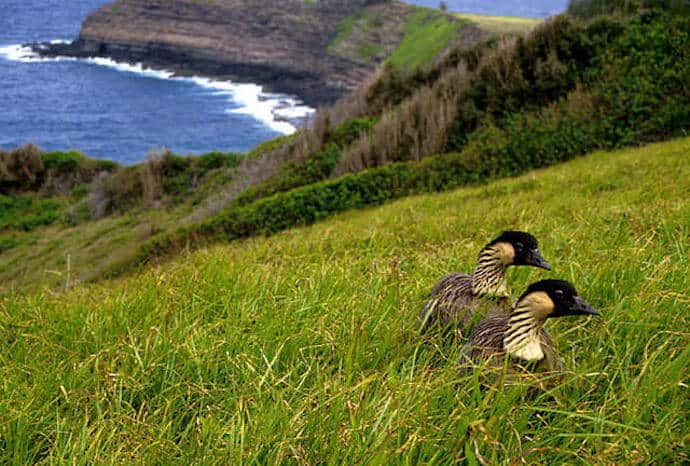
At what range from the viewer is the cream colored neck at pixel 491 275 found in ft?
13.6

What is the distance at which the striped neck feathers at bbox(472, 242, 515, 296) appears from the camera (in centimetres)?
413

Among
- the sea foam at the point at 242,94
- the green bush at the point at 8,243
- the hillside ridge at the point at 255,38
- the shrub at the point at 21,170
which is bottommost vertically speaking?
the green bush at the point at 8,243

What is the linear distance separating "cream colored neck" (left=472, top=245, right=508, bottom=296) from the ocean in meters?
54.0

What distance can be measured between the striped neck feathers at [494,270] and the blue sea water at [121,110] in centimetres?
5489

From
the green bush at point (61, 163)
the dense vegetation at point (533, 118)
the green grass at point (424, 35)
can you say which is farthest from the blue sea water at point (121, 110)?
the dense vegetation at point (533, 118)

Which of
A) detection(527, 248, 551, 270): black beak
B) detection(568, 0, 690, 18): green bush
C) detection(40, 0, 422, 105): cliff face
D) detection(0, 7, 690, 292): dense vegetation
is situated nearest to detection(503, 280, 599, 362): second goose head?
detection(527, 248, 551, 270): black beak

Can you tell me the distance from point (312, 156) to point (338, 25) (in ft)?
274

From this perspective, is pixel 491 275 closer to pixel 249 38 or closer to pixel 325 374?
pixel 325 374

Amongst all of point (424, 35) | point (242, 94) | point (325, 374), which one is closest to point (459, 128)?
point (325, 374)

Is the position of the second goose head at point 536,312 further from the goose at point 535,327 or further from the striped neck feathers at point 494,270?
the striped neck feathers at point 494,270

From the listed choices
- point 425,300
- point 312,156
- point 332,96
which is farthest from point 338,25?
point 425,300

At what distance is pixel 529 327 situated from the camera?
3.00 meters

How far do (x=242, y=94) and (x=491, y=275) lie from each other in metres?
77.5

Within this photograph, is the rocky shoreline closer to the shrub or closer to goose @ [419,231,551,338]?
the shrub
